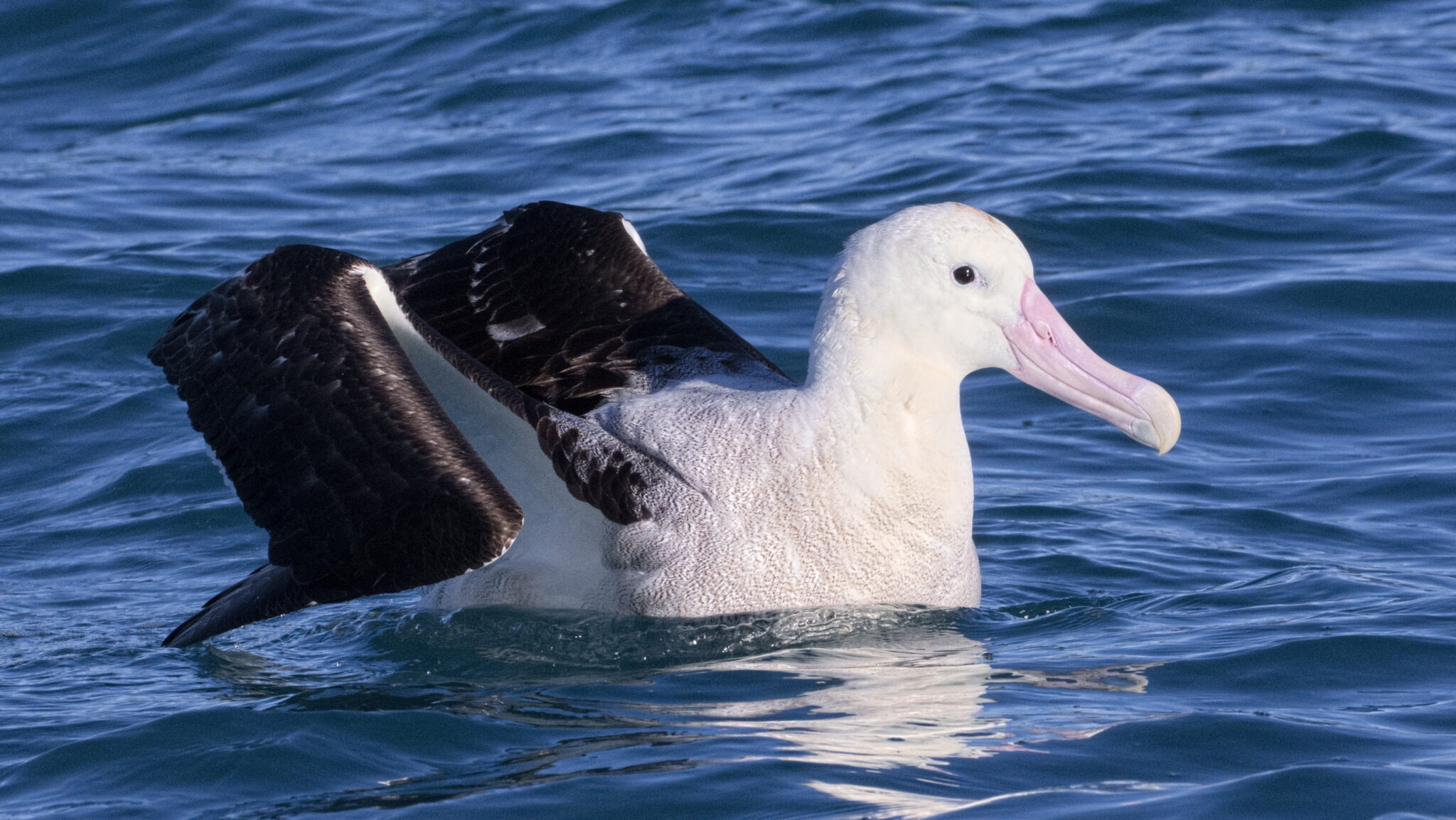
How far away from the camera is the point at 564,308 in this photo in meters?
7.11

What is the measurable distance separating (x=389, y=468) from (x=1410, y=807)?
2915 millimetres

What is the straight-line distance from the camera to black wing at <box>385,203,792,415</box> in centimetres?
687

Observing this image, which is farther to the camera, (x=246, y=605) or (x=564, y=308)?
(x=564, y=308)

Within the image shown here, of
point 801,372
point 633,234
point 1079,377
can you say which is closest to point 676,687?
point 1079,377

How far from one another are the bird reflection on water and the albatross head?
2.70 ft

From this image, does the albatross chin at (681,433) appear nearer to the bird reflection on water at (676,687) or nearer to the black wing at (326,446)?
the black wing at (326,446)

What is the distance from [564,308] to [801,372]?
102 inches

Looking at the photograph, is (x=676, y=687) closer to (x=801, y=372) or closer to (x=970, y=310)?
(x=970, y=310)

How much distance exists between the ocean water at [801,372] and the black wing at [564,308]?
3.25 feet

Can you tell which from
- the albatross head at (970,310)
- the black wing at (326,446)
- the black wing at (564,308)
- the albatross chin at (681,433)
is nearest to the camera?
the black wing at (326,446)

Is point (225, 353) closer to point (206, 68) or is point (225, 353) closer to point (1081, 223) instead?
point (1081, 223)

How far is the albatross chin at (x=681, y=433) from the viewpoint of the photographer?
229 inches

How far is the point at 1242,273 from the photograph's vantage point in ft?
34.6

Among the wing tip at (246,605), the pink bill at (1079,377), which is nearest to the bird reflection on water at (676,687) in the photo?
the wing tip at (246,605)
